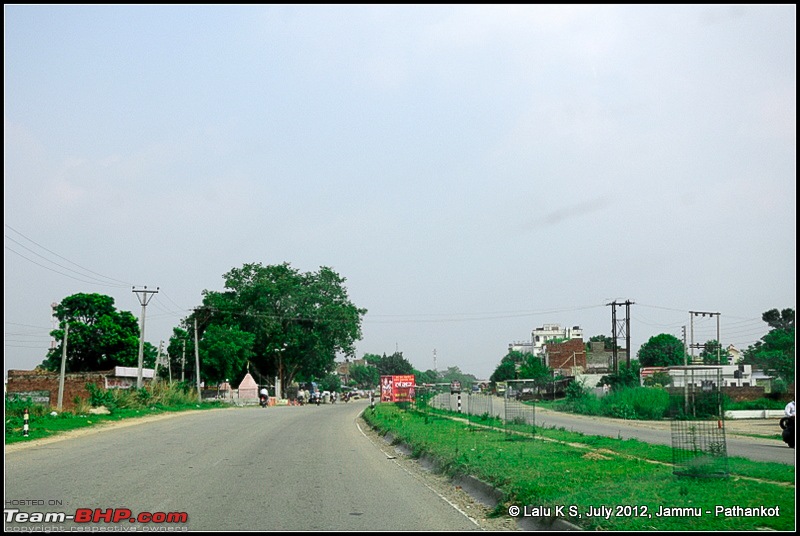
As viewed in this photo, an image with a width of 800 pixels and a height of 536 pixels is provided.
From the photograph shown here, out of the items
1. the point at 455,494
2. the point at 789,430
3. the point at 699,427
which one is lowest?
the point at 455,494

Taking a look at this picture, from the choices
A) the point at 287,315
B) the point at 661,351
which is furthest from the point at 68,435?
the point at 661,351

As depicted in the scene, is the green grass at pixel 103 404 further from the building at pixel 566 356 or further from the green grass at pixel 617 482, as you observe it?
the building at pixel 566 356

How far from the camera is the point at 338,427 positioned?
33469 millimetres

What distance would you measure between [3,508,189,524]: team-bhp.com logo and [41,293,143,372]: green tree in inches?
2792

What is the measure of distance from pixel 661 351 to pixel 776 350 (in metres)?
36.2

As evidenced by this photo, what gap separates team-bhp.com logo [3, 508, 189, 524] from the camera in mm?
9945

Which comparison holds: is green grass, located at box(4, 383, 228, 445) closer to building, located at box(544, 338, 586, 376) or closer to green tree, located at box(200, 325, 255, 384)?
green tree, located at box(200, 325, 255, 384)

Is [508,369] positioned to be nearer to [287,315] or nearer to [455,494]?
[287,315]

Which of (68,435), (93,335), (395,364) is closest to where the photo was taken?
(68,435)

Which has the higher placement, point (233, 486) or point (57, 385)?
point (57, 385)

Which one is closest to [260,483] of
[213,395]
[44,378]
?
[44,378]

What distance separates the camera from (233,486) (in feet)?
43.9

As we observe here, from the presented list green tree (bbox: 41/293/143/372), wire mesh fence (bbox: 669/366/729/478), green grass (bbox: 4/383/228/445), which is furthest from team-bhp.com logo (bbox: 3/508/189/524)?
green tree (bbox: 41/293/143/372)

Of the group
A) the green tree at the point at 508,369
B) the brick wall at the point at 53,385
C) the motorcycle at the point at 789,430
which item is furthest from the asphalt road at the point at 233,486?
the green tree at the point at 508,369
